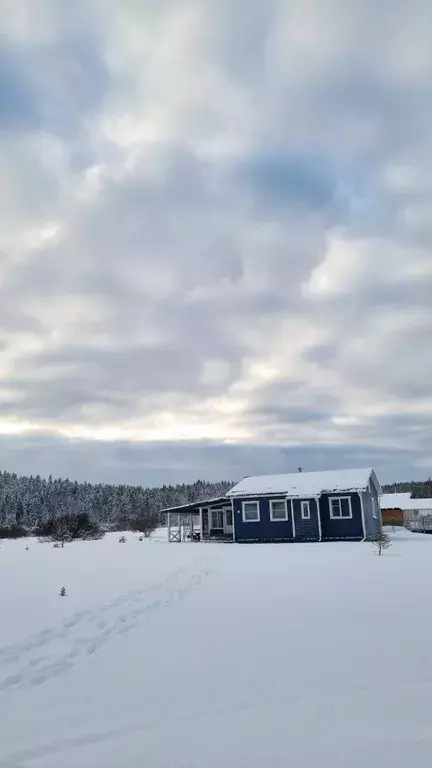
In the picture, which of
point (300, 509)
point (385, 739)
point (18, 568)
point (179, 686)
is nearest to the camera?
point (385, 739)

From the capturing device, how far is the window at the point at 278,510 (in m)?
32.0

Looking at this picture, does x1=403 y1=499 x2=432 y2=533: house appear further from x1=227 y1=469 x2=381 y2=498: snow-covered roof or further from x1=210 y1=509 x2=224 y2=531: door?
x1=210 y1=509 x2=224 y2=531: door

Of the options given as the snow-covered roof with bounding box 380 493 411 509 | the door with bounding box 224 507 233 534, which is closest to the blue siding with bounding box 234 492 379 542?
the door with bounding box 224 507 233 534

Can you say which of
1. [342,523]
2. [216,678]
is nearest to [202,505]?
[342,523]

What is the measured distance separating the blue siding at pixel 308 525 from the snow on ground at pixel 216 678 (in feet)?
64.3

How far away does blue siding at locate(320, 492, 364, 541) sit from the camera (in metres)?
30.3

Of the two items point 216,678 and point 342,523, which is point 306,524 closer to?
point 342,523

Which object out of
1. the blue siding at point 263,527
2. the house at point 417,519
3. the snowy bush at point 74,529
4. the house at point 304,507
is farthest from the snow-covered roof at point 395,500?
the snowy bush at point 74,529

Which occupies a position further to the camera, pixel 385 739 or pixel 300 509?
pixel 300 509

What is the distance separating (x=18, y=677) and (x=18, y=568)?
12.5m

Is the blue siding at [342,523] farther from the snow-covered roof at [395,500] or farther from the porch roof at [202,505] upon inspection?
the snow-covered roof at [395,500]

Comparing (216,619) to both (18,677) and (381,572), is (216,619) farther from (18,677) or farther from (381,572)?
(381,572)

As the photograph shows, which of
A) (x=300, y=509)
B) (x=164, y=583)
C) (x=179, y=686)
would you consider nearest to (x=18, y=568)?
(x=164, y=583)

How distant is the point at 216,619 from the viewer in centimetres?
864
